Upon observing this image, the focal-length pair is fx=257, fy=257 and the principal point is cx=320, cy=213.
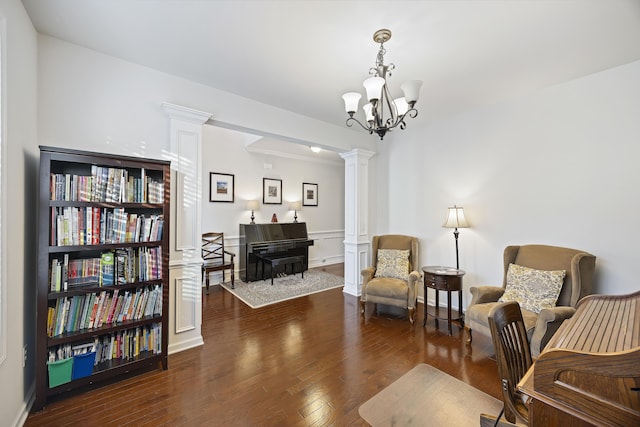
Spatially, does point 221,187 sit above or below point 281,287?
above

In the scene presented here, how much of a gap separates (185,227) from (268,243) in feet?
8.77

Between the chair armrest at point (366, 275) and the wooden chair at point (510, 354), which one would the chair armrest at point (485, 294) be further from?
the wooden chair at point (510, 354)

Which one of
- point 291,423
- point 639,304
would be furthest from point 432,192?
point 291,423

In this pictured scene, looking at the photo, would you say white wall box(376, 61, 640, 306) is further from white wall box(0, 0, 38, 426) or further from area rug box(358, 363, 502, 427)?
white wall box(0, 0, 38, 426)

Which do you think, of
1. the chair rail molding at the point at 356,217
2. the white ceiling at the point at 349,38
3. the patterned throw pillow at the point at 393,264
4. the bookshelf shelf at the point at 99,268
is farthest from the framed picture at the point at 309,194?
the bookshelf shelf at the point at 99,268

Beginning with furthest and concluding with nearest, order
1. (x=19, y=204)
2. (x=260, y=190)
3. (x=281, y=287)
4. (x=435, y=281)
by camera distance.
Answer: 1. (x=260, y=190)
2. (x=281, y=287)
3. (x=435, y=281)
4. (x=19, y=204)

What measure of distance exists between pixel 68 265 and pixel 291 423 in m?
2.01

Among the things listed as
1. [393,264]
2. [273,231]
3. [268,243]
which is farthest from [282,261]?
[393,264]

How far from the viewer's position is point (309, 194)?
6570 millimetres

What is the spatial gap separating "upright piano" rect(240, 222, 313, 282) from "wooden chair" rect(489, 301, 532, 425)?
428 centimetres

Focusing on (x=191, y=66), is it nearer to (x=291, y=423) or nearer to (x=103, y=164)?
(x=103, y=164)

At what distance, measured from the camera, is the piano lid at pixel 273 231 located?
5.22m

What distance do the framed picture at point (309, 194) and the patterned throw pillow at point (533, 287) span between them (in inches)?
179

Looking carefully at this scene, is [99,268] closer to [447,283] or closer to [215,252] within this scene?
[215,252]
